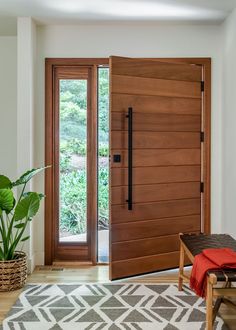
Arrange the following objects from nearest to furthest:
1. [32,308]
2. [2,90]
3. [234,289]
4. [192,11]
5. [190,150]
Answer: [234,289], [32,308], [192,11], [190,150], [2,90]

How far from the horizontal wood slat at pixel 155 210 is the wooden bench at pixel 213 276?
67 centimetres

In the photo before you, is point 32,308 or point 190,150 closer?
point 32,308

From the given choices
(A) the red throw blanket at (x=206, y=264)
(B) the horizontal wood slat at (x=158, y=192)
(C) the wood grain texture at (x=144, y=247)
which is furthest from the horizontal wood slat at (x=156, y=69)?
(A) the red throw blanket at (x=206, y=264)

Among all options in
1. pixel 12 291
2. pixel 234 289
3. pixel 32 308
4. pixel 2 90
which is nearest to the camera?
pixel 234 289

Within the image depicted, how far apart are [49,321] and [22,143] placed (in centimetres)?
178

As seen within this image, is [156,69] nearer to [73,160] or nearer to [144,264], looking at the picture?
[73,160]

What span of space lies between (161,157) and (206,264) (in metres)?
1.61

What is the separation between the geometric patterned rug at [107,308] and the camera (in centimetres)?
286

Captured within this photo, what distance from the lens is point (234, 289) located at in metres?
2.56

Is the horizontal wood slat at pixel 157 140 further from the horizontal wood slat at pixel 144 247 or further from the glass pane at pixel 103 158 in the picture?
the horizontal wood slat at pixel 144 247

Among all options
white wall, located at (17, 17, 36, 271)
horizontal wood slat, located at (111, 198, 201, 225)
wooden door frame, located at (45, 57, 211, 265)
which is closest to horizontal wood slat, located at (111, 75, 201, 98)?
wooden door frame, located at (45, 57, 211, 265)

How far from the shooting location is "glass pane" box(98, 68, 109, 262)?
4.38 meters

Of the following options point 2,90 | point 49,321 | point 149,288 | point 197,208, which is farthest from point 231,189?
point 2,90

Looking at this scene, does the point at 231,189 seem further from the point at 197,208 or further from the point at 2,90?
the point at 2,90
